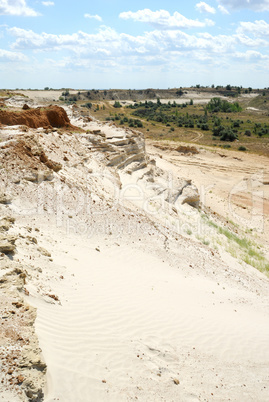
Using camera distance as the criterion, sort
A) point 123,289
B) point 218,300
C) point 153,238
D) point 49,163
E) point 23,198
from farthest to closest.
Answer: point 49,163 → point 153,238 → point 23,198 → point 218,300 → point 123,289

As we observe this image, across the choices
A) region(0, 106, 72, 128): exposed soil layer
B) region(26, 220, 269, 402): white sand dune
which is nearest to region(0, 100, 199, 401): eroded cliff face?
region(0, 106, 72, 128): exposed soil layer

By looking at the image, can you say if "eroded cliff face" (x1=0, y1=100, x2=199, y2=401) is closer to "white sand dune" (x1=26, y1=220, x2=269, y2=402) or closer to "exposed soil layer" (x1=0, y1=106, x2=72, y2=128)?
A: "exposed soil layer" (x1=0, y1=106, x2=72, y2=128)

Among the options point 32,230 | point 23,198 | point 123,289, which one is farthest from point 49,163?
point 123,289

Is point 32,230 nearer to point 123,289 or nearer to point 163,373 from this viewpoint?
point 123,289

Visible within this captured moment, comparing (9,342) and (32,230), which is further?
(32,230)

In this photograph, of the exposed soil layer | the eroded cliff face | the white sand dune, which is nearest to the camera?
the eroded cliff face

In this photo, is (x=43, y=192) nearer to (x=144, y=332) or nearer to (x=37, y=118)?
(x=144, y=332)

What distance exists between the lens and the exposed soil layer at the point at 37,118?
594 inches

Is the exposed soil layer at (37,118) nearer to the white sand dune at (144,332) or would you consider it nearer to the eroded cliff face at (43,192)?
the eroded cliff face at (43,192)

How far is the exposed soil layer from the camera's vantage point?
1508 cm

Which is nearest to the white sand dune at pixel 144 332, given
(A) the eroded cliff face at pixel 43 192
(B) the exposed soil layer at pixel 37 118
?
(A) the eroded cliff face at pixel 43 192

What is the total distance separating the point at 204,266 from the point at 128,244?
7.86 feet

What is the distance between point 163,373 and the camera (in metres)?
5.16

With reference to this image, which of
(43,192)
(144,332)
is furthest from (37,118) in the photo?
(144,332)
